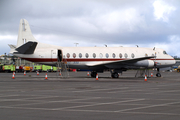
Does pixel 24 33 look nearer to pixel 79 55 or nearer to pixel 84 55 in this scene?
pixel 79 55

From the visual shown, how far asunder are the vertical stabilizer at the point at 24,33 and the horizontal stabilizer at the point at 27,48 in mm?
2551

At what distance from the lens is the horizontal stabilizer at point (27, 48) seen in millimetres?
29317

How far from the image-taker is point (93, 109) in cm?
900

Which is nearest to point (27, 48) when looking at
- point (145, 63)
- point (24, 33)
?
point (24, 33)

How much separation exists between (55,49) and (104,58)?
7057 mm

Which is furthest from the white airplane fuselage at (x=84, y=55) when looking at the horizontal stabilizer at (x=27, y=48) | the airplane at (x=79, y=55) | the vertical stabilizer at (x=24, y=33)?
the vertical stabilizer at (x=24, y=33)

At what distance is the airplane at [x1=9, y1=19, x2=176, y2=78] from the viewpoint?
3091 cm

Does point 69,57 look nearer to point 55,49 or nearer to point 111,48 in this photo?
point 55,49

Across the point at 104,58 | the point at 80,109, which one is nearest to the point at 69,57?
the point at 104,58

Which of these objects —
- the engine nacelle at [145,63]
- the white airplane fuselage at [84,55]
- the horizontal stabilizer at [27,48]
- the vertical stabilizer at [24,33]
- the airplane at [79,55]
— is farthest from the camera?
the vertical stabilizer at [24,33]

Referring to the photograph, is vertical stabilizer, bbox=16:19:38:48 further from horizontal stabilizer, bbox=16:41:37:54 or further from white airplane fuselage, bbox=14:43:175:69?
horizontal stabilizer, bbox=16:41:37:54

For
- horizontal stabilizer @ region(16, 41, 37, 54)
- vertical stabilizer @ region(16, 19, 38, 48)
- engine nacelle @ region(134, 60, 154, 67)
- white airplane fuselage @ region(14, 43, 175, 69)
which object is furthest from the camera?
vertical stabilizer @ region(16, 19, 38, 48)

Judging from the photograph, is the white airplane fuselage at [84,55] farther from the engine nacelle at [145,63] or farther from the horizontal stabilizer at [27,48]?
the horizontal stabilizer at [27,48]

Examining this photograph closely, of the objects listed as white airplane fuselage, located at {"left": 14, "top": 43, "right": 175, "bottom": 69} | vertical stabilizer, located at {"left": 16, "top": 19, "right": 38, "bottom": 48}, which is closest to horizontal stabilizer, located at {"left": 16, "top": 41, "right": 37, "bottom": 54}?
white airplane fuselage, located at {"left": 14, "top": 43, "right": 175, "bottom": 69}
